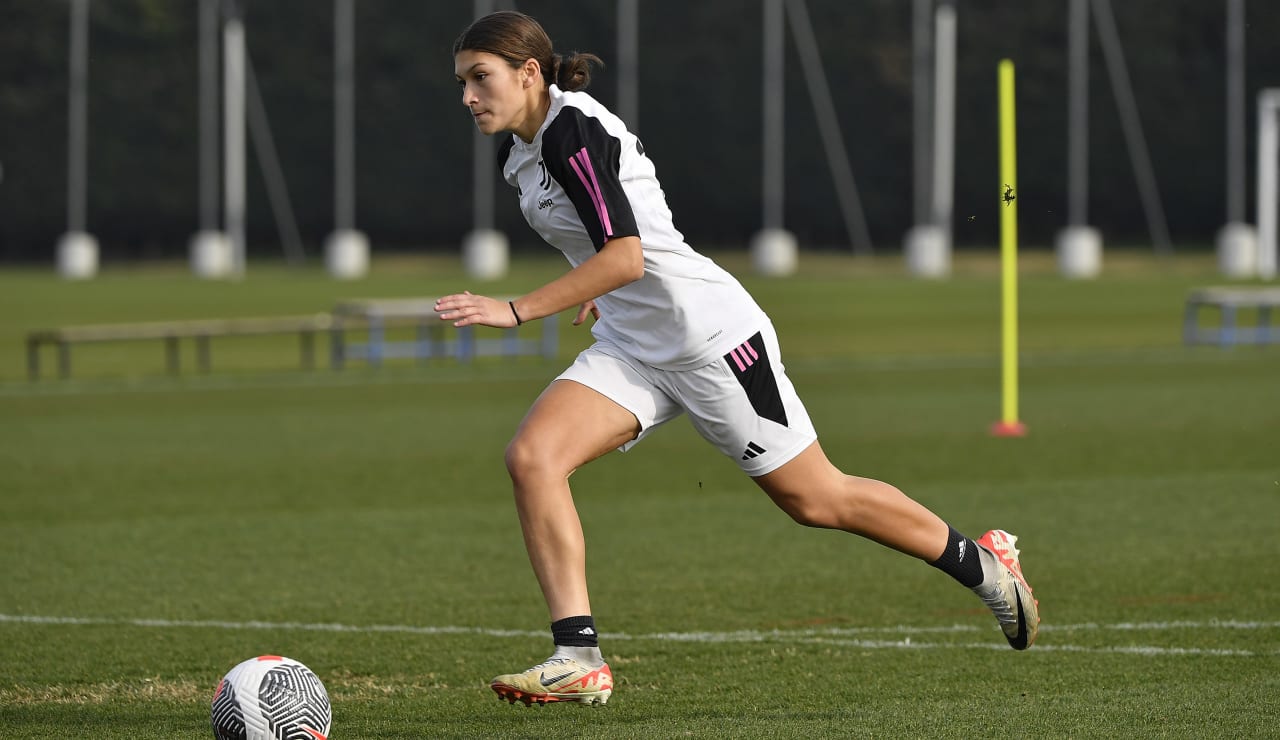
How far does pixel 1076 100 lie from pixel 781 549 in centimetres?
4218

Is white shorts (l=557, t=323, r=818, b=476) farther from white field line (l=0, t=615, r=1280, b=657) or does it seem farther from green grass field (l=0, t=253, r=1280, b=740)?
white field line (l=0, t=615, r=1280, b=657)

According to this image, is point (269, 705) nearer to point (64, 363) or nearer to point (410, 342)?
point (64, 363)

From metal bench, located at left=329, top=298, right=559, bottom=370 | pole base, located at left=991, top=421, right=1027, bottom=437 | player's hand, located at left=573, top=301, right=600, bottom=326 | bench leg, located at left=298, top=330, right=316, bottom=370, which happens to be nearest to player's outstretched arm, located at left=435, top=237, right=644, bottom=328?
player's hand, located at left=573, top=301, right=600, bottom=326

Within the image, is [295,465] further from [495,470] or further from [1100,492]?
[1100,492]

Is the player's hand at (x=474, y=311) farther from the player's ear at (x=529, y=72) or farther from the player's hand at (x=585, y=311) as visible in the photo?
the player's hand at (x=585, y=311)

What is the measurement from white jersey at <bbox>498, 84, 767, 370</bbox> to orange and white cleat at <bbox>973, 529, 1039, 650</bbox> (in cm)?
122

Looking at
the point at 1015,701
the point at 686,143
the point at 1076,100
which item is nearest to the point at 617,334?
the point at 1015,701

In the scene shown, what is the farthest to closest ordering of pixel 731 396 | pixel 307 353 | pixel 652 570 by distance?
pixel 307 353 → pixel 652 570 → pixel 731 396

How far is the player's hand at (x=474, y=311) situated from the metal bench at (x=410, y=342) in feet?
72.0

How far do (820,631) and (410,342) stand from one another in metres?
23.9

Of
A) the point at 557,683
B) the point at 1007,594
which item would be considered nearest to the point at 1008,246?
the point at 1007,594

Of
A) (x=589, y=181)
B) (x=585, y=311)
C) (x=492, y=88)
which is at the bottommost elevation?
(x=585, y=311)

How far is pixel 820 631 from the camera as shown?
825 centimetres

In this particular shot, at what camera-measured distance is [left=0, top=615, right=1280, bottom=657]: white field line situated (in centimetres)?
776
